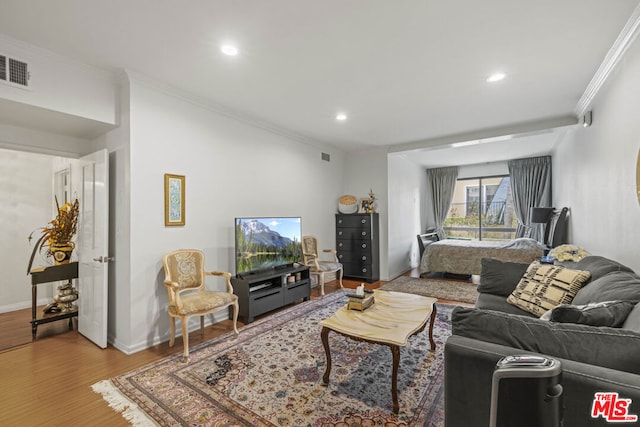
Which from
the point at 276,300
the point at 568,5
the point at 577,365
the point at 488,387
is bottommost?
the point at 276,300

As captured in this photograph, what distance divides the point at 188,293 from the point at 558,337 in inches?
128

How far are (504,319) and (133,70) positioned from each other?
11.7 ft

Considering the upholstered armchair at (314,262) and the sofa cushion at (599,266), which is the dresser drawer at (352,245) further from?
the sofa cushion at (599,266)

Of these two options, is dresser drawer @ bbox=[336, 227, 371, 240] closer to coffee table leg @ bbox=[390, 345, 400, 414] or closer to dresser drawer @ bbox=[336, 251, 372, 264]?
dresser drawer @ bbox=[336, 251, 372, 264]

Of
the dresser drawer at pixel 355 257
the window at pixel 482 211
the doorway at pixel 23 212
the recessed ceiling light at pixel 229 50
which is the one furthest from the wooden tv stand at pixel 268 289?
the window at pixel 482 211

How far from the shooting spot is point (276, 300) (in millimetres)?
3832

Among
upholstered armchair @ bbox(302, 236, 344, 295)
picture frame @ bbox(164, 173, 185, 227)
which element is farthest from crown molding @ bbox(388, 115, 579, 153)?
picture frame @ bbox(164, 173, 185, 227)

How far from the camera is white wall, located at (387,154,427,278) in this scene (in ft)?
19.6

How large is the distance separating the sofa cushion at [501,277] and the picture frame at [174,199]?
339 cm

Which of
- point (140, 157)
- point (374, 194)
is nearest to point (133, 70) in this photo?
point (140, 157)

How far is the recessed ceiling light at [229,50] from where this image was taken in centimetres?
240

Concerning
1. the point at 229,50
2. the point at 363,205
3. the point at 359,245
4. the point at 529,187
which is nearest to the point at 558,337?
the point at 229,50

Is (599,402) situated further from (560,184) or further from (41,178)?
(41,178)

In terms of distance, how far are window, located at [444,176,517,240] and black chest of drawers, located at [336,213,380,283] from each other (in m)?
3.71
